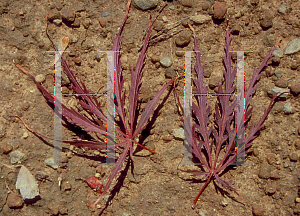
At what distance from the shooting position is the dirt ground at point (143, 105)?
2.10 m

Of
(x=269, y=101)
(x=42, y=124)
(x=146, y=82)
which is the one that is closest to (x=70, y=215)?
(x=42, y=124)

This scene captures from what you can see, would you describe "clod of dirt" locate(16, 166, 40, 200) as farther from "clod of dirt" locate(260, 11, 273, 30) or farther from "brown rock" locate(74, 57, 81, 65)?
"clod of dirt" locate(260, 11, 273, 30)

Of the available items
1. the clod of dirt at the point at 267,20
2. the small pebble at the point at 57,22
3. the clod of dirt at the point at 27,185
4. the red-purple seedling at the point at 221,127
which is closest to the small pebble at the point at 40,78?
the small pebble at the point at 57,22

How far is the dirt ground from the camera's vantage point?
Result: 210cm

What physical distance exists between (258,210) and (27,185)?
1844mm

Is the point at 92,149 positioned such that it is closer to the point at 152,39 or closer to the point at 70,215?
the point at 70,215

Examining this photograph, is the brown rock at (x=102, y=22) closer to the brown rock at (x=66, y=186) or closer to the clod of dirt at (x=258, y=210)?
the brown rock at (x=66, y=186)

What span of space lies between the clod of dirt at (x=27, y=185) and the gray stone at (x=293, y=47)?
2.30 metres

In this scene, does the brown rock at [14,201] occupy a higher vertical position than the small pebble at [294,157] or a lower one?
lower

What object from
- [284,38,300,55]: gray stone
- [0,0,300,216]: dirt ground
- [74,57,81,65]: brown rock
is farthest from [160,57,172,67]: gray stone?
[284,38,300,55]: gray stone

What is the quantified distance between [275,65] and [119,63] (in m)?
1.26

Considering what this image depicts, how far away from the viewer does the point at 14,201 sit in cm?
213

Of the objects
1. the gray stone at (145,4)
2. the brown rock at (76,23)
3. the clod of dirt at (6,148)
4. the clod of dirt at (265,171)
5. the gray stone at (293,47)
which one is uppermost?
the gray stone at (145,4)

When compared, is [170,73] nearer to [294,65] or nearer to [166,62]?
[166,62]
